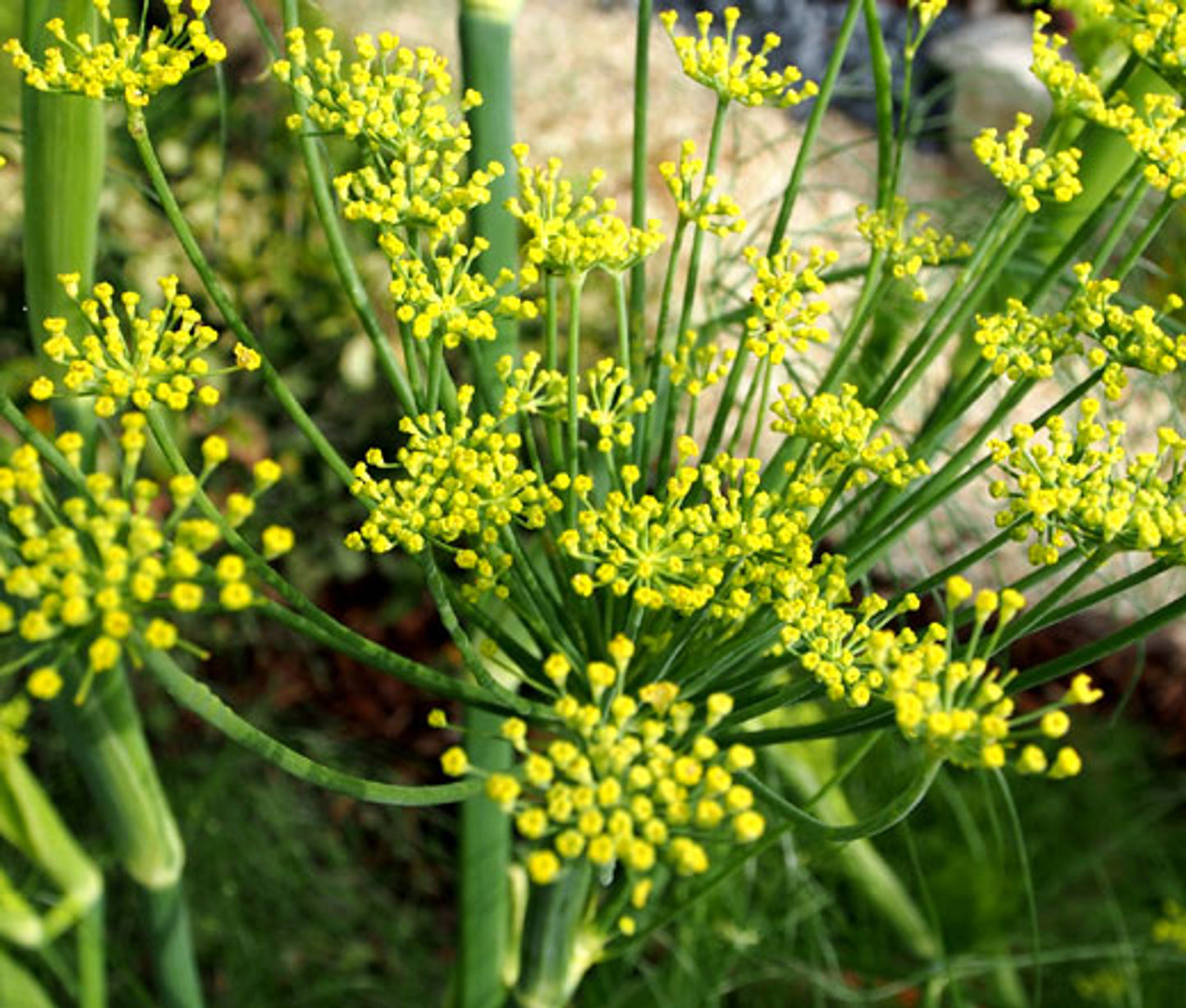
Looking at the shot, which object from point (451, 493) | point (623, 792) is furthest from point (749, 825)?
point (451, 493)

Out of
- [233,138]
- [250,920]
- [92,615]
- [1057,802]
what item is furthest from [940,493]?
[233,138]

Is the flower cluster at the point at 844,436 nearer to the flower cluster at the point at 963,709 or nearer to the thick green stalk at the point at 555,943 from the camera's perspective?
the flower cluster at the point at 963,709

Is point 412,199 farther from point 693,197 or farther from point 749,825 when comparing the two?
point 749,825

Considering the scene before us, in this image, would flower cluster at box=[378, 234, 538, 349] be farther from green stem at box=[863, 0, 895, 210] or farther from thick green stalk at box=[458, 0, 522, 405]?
green stem at box=[863, 0, 895, 210]

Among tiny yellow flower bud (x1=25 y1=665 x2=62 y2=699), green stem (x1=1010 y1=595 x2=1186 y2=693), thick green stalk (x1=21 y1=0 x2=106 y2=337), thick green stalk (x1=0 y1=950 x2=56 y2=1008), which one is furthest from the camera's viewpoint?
thick green stalk (x1=0 y1=950 x2=56 y2=1008)

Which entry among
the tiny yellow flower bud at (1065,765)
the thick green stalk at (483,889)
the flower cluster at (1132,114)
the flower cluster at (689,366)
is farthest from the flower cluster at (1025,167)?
the thick green stalk at (483,889)

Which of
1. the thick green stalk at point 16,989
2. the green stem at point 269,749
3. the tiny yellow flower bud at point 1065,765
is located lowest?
the thick green stalk at point 16,989

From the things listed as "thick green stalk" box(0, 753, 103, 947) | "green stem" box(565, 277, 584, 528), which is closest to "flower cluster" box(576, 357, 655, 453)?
"green stem" box(565, 277, 584, 528)
